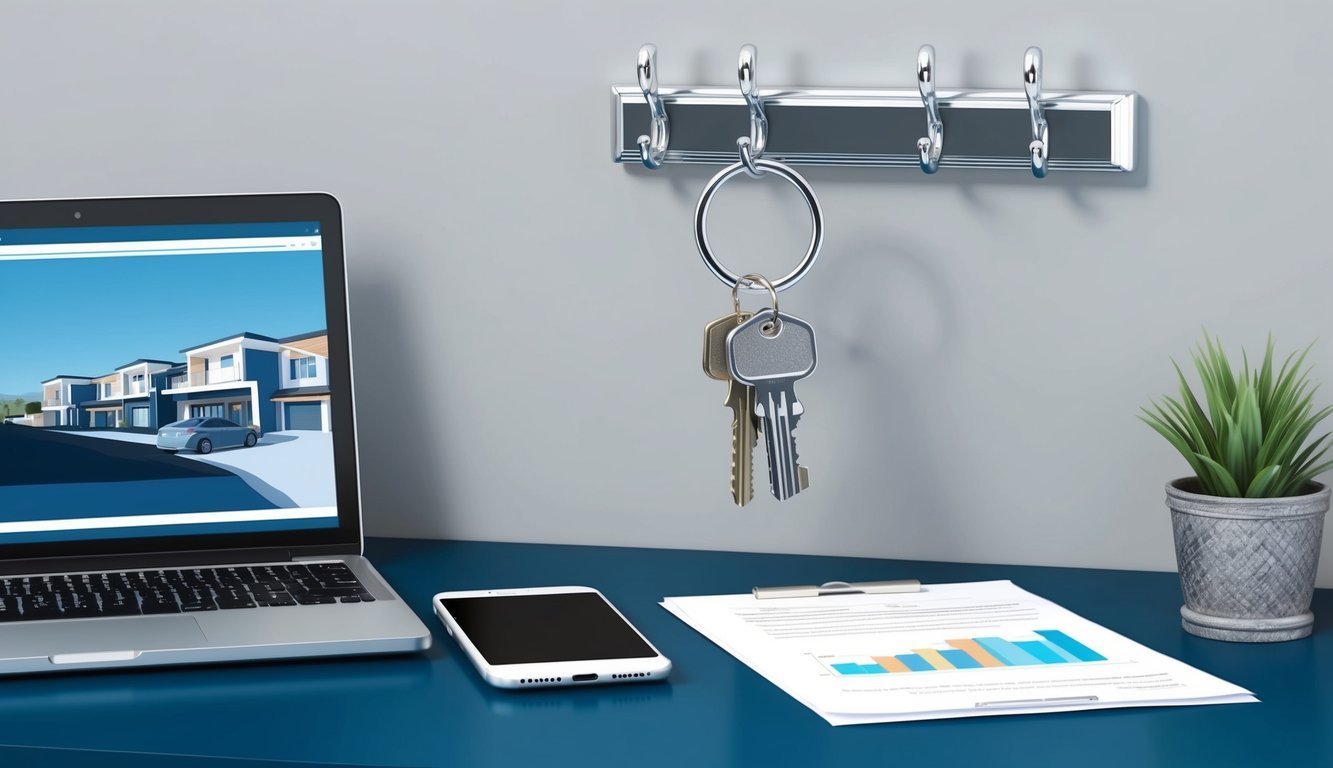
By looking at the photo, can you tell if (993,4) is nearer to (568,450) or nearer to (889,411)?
(889,411)

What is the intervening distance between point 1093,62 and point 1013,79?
6cm

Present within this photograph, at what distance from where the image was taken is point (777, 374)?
93 centimetres

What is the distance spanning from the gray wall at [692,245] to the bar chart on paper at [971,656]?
25 cm

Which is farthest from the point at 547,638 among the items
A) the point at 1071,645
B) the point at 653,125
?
the point at 653,125

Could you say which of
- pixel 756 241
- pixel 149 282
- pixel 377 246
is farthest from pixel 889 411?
pixel 149 282

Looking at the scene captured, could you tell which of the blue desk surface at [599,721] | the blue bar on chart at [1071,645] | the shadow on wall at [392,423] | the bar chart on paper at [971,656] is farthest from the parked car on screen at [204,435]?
the blue bar on chart at [1071,645]

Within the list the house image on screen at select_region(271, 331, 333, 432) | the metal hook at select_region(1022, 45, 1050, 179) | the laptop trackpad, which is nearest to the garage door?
the house image on screen at select_region(271, 331, 333, 432)

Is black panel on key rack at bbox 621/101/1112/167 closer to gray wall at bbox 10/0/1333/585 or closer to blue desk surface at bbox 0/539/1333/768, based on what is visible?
gray wall at bbox 10/0/1333/585

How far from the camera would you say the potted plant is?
0.82m

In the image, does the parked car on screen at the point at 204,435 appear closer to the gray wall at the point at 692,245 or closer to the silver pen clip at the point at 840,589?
the gray wall at the point at 692,245

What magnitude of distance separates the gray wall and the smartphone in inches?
8.9

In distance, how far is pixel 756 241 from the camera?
1.05m

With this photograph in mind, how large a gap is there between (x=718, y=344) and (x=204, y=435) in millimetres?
395

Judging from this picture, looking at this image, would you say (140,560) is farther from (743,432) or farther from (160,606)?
(743,432)
